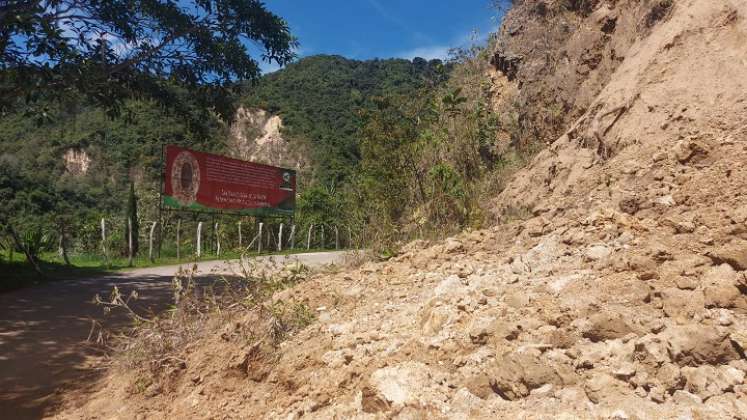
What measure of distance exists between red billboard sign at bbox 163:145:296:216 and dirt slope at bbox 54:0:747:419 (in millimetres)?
11490

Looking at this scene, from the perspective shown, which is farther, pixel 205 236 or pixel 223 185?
pixel 205 236

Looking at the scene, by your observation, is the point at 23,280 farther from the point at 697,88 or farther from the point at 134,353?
the point at 697,88

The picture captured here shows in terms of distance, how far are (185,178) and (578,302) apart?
1417cm

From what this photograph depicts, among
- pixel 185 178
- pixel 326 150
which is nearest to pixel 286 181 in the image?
pixel 185 178

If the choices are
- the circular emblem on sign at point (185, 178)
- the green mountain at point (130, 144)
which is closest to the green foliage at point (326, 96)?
the green mountain at point (130, 144)

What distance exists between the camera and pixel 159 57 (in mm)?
7844

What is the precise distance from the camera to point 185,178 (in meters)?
15.2

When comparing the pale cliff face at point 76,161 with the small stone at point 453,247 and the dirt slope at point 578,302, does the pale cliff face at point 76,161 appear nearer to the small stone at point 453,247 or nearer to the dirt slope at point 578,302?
the dirt slope at point 578,302

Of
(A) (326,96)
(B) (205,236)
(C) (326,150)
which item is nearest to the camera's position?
(B) (205,236)

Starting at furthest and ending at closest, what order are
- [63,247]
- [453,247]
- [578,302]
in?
[63,247] < [453,247] < [578,302]

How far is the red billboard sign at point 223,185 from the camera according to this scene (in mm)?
14852

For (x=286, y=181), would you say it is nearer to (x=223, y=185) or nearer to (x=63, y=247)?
(x=223, y=185)

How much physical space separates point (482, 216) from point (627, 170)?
1.67 m

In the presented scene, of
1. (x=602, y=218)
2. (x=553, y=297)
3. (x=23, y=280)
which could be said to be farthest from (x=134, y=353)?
(x=23, y=280)
